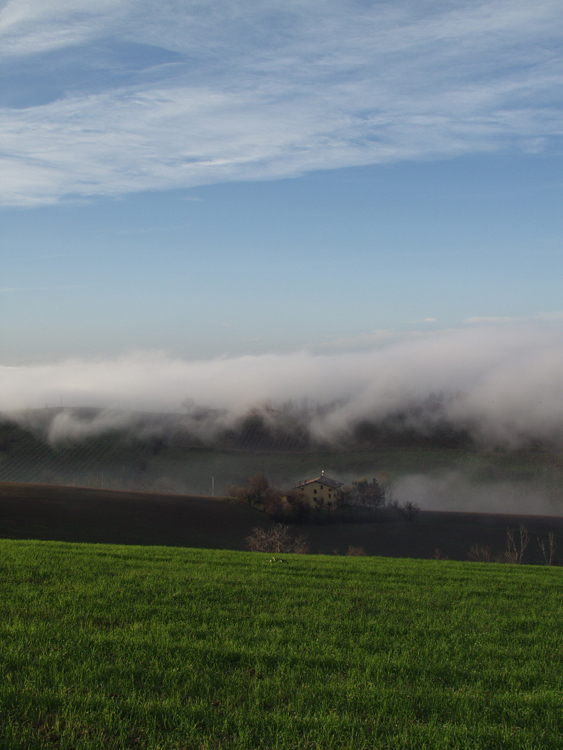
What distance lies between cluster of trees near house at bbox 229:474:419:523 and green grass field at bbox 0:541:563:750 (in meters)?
105

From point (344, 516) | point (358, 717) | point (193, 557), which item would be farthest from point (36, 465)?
point (358, 717)

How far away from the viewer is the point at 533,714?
709 centimetres

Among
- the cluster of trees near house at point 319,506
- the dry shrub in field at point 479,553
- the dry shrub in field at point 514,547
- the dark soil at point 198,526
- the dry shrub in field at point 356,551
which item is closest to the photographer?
the dark soil at point 198,526

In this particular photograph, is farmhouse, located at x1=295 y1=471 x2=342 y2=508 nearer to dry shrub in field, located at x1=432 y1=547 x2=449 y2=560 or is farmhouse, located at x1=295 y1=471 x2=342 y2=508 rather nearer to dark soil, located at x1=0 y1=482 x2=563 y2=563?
dark soil, located at x1=0 y1=482 x2=563 y2=563

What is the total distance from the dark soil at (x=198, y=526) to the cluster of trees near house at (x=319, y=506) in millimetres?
2564

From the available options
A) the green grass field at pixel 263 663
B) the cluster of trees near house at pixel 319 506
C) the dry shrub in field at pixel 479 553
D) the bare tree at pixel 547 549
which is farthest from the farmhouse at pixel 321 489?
the green grass field at pixel 263 663

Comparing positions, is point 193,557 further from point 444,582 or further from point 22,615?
point 22,615

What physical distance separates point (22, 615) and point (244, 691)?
435 cm

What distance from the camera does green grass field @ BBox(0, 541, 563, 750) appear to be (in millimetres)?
6277

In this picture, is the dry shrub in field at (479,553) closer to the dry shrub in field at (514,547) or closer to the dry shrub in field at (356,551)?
the dry shrub in field at (514,547)

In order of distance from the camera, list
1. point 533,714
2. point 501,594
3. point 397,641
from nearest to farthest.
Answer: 1. point 533,714
2. point 397,641
3. point 501,594

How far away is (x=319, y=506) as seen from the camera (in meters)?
126

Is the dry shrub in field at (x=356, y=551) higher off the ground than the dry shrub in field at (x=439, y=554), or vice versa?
the dry shrub in field at (x=356, y=551)

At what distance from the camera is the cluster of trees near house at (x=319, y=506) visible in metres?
117
